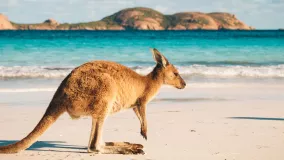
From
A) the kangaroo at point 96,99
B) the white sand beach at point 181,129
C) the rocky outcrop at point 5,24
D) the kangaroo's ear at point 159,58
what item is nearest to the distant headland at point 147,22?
the rocky outcrop at point 5,24

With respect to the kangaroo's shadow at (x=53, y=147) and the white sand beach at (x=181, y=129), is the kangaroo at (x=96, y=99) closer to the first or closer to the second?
the white sand beach at (x=181, y=129)

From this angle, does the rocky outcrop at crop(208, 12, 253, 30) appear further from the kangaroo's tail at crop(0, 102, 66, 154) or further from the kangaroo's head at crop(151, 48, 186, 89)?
the kangaroo's tail at crop(0, 102, 66, 154)

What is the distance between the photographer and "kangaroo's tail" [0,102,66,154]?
14.9 ft

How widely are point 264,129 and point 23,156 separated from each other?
10.0ft

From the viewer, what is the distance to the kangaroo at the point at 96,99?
456cm

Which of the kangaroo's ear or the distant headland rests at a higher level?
the distant headland

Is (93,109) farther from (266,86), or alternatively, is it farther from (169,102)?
(266,86)

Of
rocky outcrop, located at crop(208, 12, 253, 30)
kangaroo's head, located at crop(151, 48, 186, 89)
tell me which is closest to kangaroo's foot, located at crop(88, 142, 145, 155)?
kangaroo's head, located at crop(151, 48, 186, 89)

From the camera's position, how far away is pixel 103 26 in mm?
127000

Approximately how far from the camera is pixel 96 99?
4.57 m

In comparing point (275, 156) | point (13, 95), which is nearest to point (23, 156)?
point (275, 156)

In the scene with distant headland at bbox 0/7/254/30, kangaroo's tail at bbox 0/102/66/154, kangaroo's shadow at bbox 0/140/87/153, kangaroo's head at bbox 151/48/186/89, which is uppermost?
distant headland at bbox 0/7/254/30

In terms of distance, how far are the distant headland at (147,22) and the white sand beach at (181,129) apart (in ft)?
367

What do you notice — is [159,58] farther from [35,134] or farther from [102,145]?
[35,134]
